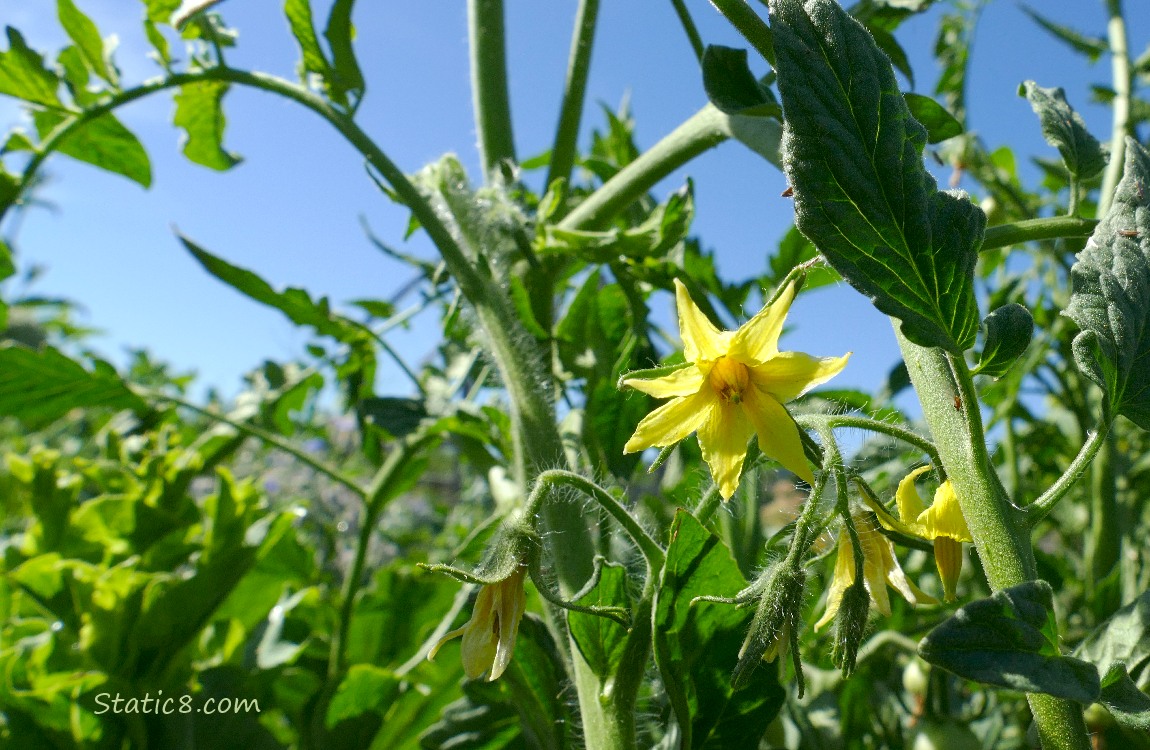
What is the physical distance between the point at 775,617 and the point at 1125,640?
9.0 inches

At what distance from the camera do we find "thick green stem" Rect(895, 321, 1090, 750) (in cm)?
41

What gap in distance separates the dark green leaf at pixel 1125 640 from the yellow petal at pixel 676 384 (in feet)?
0.88

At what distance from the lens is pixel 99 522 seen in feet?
3.42

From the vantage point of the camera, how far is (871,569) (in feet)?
1.64

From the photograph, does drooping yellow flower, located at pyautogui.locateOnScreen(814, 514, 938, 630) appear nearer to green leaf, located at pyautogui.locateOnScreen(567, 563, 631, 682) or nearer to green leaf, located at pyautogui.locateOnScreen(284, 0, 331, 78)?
green leaf, located at pyautogui.locateOnScreen(567, 563, 631, 682)

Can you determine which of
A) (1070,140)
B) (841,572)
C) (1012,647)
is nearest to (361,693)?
(841,572)

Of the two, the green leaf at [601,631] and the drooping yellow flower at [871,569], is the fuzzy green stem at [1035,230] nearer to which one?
the drooping yellow flower at [871,569]

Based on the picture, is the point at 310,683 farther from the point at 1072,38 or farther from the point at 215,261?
the point at 1072,38

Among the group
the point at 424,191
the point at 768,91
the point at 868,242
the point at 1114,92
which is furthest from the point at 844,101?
the point at 1114,92

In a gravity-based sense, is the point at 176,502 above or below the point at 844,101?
above

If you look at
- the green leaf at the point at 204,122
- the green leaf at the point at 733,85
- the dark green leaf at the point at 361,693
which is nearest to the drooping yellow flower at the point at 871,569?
the green leaf at the point at 733,85

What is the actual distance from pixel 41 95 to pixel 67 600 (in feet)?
1.77

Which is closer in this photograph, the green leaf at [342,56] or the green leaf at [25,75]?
the green leaf at [342,56]

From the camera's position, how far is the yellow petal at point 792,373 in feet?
1.36
